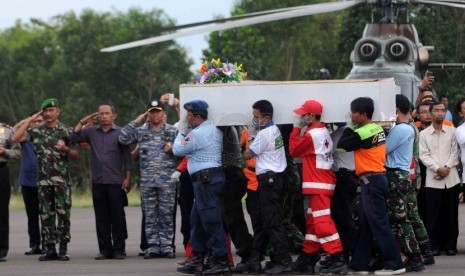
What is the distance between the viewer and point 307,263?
14.1 metres

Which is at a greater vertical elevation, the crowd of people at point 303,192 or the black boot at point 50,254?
the crowd of people at point 303,192

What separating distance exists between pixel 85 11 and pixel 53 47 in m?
6.77

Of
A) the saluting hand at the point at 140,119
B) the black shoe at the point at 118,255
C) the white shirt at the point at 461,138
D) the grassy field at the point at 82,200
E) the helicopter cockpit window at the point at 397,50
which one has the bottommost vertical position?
the grassy field at the point at 82,200

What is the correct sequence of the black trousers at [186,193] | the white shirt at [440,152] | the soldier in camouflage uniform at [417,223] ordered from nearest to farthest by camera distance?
the soldier in camouflage uniform at [417,223], the black trousers at [186,193], the white shirt at [440,152]

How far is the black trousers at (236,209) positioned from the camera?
14.5 m

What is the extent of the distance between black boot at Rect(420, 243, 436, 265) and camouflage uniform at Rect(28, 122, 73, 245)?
14.6ft

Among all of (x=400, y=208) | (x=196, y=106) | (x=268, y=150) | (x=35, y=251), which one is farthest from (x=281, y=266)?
(x=35, y=251)

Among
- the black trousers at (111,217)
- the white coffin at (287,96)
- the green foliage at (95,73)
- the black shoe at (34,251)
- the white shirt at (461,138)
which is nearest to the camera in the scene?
the white coffin at (287,96)

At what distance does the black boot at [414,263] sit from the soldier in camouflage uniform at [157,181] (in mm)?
3569

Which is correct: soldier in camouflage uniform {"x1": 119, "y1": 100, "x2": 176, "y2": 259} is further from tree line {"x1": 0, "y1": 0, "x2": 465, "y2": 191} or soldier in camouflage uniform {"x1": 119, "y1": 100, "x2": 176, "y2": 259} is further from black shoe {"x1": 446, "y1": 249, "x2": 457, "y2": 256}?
tree line {"x1": 0, "y1": 0, "x2": 465, "y2": 191}

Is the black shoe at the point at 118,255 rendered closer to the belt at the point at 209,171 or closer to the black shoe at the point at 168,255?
the black shoe at the point at 168,255

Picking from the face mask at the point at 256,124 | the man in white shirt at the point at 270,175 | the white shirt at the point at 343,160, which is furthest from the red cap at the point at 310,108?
the white shirt at the point at 343,160

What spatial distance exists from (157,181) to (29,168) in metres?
2.29

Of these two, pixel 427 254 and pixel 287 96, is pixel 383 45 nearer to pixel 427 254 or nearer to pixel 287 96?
pixel 427 254
